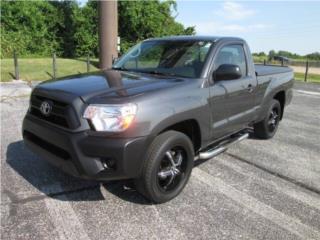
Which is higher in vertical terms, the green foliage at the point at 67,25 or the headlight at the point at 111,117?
the green foliage at the point at 67,25

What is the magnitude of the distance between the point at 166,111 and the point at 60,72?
13.3 meters

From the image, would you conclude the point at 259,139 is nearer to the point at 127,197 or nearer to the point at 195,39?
the point at 195,39

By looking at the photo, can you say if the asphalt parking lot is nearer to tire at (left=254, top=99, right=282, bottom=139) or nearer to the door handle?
tire at (left=254, top=99, right=282, bottom=139)

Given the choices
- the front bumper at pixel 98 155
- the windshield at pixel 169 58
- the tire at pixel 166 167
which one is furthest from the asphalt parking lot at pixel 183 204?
the windshield at pixel 169 58

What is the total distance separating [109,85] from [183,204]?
1478mm

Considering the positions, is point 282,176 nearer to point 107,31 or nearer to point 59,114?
point 59,114

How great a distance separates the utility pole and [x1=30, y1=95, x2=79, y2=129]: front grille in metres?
11.4

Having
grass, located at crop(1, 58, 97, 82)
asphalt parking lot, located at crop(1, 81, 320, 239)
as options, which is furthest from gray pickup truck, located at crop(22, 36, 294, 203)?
grass, located at crop(1, 58, 97, 82)

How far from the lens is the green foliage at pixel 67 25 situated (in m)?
21.7

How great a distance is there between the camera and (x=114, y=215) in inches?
141

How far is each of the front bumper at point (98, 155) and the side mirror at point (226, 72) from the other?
1402 mm

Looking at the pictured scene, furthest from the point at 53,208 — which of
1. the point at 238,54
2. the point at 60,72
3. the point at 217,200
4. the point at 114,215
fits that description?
the point at 60,72

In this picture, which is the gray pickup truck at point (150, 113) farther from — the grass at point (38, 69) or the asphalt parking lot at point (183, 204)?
the grass at point (38, 69)

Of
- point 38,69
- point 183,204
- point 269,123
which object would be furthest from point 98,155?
point 38,69
